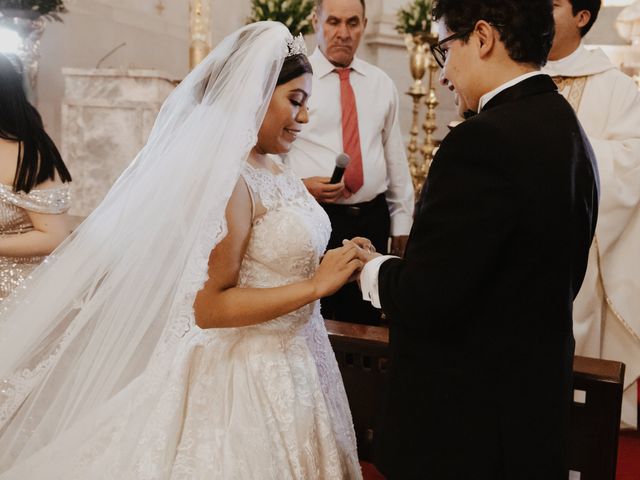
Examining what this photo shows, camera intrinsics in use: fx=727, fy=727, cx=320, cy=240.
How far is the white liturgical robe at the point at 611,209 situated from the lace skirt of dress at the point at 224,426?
5.27 ft

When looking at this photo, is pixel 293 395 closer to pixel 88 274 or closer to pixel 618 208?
pixel 88 274

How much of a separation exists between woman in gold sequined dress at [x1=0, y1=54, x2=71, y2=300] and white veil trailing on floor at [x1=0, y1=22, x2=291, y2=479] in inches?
18.5

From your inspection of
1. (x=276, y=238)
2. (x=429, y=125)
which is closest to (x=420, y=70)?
(x=429, y=125)

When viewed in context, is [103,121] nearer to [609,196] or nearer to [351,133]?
[351,133]

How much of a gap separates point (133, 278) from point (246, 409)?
0.49 metres

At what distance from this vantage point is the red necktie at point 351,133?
3.46 metres

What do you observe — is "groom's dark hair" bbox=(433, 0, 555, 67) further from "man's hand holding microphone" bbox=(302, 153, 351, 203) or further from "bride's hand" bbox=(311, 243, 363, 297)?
"man's hand holding microphone" bbox=(302, 153, 351, 203)

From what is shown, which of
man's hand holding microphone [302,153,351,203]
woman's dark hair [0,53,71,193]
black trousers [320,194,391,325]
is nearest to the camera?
woman's dark hair [0,53,71,193]

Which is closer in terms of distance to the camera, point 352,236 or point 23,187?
point 23,187

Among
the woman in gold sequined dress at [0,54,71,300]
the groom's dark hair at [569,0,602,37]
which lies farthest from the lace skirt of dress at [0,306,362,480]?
the groom's dark hair at [569,0,602,37]

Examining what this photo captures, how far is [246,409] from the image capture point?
1973 mm

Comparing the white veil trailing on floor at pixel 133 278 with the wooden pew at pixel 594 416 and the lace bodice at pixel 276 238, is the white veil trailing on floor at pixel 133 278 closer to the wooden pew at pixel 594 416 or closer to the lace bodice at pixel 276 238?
the lace bodice at pixel 276 238

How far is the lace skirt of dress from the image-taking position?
1903 mm

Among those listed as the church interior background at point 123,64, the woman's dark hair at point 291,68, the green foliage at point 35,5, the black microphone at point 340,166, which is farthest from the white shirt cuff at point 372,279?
the green foliage at point 35,5
